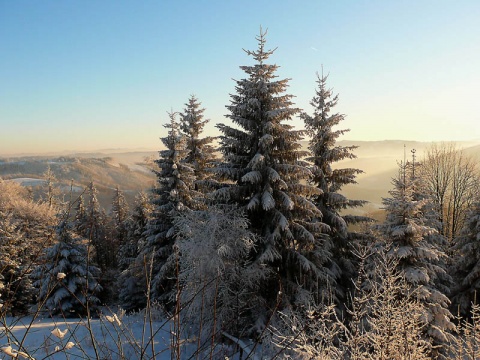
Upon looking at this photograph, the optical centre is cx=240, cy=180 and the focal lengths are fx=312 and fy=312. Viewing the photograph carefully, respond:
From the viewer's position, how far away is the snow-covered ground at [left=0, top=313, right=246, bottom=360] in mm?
2354

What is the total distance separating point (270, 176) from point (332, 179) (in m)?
5.48

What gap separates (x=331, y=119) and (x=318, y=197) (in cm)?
400

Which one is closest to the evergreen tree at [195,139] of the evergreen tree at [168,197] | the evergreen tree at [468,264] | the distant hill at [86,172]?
the evergreen tree at [168,197]

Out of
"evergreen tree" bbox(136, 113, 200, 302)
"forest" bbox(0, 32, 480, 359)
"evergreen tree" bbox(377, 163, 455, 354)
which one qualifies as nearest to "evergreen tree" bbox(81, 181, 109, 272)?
"evergreen tree" bbox(136, 113, 200, 302)

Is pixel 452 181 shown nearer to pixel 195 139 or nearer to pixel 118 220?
pixel 195 139

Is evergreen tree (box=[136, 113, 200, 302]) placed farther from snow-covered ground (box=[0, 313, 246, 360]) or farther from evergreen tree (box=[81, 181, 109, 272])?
evergreen tree (box=[81, 181, 109, 272])

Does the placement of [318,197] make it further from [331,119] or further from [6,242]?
[6,242]

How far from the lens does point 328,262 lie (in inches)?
603

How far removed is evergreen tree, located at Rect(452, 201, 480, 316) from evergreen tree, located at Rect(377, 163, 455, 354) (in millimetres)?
5478

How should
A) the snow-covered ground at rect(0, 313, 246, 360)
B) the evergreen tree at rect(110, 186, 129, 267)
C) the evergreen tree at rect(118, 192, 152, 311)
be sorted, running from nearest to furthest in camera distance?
the snow-covered ground at rect(0, 313, 246, 360), the evergreen tree at rect(118, 192, 152, 311), the evergreen tree at rect(110, 186, 129, 267)

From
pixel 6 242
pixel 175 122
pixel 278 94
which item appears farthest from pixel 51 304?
pixel 278 94

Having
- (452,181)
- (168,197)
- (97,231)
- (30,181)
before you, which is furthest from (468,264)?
(30,181)

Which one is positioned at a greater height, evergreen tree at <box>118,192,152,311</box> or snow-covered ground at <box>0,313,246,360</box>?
snow-covered ground at <box>0,313,246,360</box>

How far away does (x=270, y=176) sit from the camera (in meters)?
12.2
